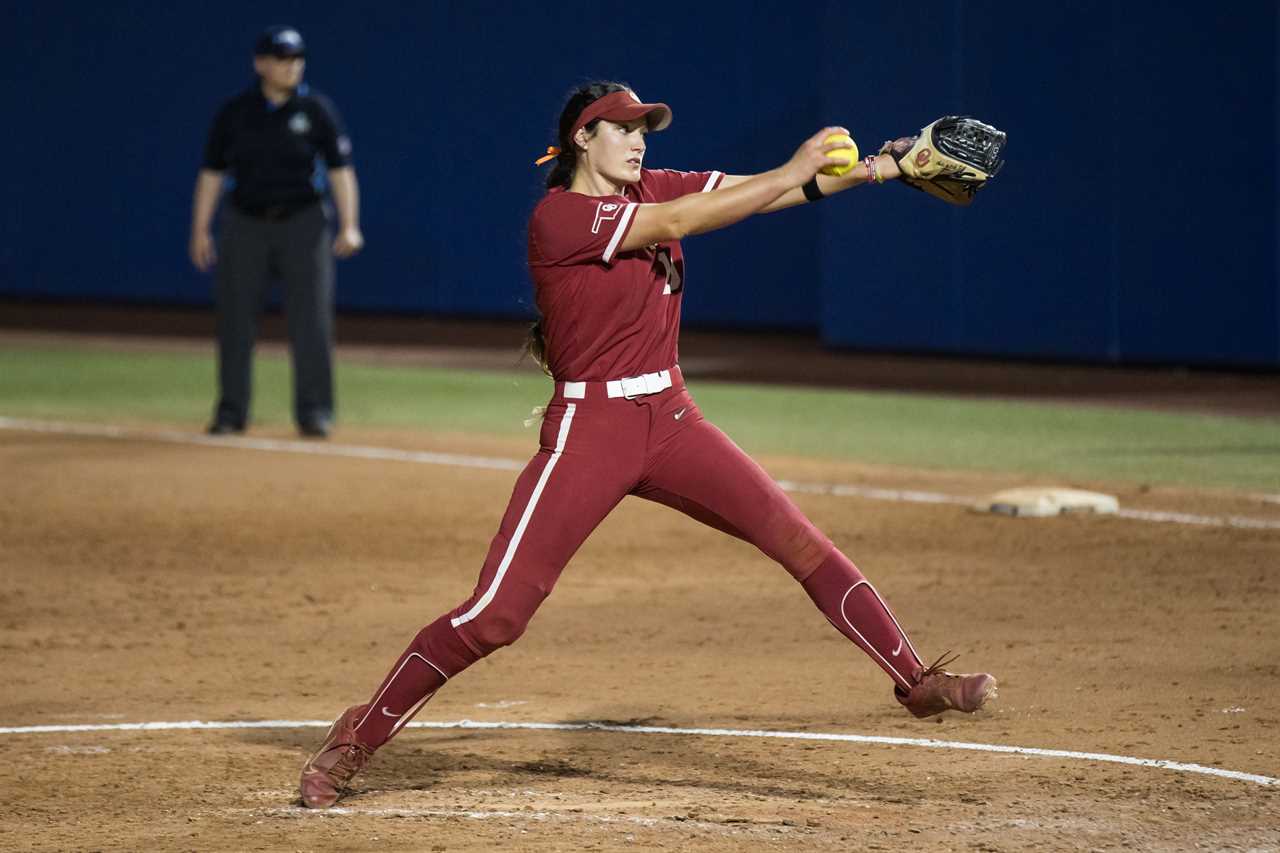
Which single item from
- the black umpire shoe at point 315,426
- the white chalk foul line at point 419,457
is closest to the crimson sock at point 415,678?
the white chalk foul line at point 419,457

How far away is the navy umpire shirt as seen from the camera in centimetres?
1408

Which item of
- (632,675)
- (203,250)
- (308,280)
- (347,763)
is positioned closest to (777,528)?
(347,763)

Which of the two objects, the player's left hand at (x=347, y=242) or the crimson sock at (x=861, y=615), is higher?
the player's left hand at (x=347, y=242)

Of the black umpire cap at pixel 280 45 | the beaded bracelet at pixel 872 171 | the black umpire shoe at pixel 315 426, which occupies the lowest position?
the black umpire shoe at pixel 315 426

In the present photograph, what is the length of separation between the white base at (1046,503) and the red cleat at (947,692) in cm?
533

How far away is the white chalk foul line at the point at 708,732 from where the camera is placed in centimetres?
620

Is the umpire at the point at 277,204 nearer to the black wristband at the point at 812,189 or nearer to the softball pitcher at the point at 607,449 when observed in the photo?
the softball pitcher at the point at 607,449

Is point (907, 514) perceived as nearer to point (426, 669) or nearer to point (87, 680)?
point (87, 680)

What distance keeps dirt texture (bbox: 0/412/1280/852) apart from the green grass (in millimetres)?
1189

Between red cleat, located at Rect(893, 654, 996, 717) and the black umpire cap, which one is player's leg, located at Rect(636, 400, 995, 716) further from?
the black umpire cap

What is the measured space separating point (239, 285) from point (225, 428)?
1268 mm

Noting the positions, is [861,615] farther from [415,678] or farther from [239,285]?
[239,285]

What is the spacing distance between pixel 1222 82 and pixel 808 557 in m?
13.1

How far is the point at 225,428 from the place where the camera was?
15164 mm
